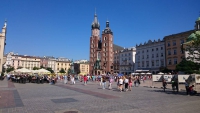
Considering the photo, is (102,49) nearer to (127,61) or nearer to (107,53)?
(107,53)

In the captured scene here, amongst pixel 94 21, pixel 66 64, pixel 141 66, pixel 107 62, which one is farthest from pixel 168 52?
pixel 66 64

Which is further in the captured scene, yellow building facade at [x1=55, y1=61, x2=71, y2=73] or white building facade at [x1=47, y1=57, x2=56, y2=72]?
yellow building facade at [x1=55, y1=61, x2=71, y2=73]

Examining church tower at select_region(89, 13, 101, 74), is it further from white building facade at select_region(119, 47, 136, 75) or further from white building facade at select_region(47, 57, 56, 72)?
white building facade at select_region(47, 57, 56, 72)

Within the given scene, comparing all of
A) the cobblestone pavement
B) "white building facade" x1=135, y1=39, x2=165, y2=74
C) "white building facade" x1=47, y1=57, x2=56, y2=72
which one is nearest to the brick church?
"white building facade" x1=135, y1=39, x2=165, y2=74

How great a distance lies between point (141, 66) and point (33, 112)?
72.3m

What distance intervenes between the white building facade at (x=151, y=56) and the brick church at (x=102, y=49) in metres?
20.5

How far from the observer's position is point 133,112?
25.8 ft

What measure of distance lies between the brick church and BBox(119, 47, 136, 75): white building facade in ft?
23.8

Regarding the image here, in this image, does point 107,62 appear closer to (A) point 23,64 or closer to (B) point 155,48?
(B) point 155,48

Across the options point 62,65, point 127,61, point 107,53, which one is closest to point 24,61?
point 62,65

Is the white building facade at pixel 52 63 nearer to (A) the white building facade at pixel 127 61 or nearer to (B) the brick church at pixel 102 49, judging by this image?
(B) the brick church at pixel 102 49

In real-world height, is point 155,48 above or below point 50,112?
above

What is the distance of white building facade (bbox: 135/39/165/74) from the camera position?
6829 centimetres

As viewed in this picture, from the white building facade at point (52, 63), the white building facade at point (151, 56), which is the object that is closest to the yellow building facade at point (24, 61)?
the white building facade at point (52, 63)
